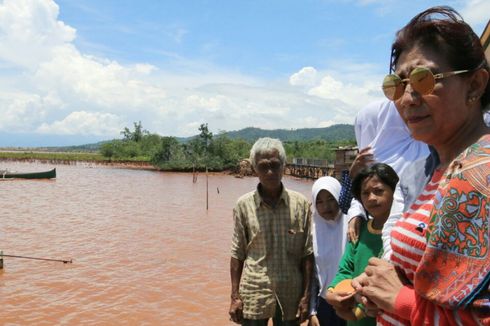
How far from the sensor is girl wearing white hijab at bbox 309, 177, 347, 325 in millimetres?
2758

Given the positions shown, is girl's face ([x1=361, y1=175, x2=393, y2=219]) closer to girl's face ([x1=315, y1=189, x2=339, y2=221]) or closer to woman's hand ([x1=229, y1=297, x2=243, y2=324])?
girl's face ([x1=315, y1=189, x2=339, y2=221])

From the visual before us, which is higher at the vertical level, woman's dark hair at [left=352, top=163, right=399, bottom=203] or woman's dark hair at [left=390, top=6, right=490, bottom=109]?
woman's dark hair at [left=390, top=6, right=490, bottom=109]

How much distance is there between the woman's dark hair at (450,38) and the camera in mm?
1104

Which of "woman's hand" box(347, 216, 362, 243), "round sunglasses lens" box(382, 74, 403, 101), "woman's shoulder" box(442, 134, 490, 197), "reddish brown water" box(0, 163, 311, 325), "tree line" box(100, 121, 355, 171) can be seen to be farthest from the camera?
"tree line" box(100, 121, 355, 171)

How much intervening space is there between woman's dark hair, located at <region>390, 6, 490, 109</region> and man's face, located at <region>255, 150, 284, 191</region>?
1.50 meters

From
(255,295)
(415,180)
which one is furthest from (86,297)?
(415,180)

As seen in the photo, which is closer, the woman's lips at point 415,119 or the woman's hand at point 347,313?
the woman's lips at point 415,119

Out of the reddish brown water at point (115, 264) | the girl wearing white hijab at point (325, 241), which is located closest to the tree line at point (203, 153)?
the reddish brown water at point (115, 264)

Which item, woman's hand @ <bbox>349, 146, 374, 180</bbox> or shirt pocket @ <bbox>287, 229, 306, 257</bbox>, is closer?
woman's hand @ <bbox>349, 146, 374, 180</bbox>

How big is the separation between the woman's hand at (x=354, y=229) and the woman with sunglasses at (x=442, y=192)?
36.9 inches

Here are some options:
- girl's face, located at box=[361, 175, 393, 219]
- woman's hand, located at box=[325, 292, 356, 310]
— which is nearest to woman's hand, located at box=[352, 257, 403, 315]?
woman's hand, located at box=[325, 292, 356, 310]

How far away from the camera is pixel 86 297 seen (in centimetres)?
819

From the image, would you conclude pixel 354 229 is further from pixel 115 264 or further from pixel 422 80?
pixel 115 264

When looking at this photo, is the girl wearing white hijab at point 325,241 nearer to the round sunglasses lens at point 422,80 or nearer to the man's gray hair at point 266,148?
the man's gray hair at point 266,148
